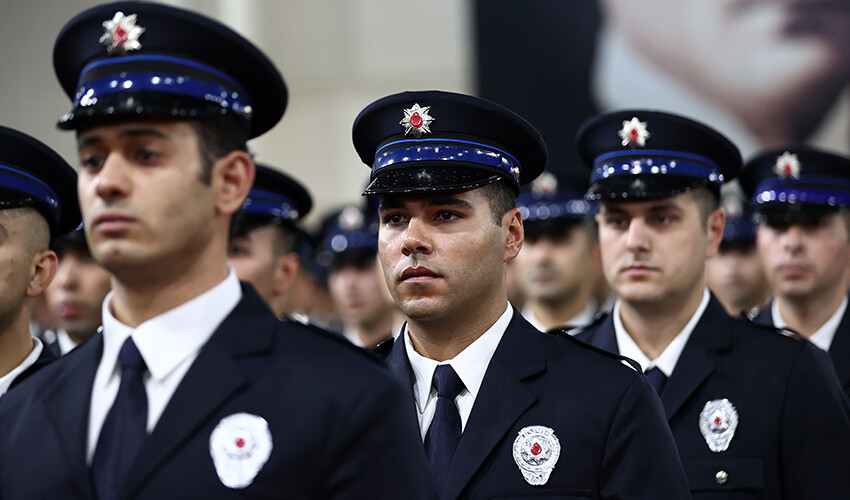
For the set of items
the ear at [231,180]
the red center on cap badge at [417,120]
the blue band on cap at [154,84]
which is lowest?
the ear at [231,180]

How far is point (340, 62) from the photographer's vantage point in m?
11.4

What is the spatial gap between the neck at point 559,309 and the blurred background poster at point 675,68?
415cm

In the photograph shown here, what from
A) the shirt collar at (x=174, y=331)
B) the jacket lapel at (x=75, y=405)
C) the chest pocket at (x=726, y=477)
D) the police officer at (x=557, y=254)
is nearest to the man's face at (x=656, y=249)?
the chest pocket at (x=726, y=477)

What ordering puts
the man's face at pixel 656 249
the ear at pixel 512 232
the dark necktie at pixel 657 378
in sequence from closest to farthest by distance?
1. the ear at pixel 512 232
2. the dark necktie at pixel 657 378
3. the man's face at pixel 656 249

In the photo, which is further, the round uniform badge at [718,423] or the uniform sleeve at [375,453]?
the round uniform badge at [718,423]

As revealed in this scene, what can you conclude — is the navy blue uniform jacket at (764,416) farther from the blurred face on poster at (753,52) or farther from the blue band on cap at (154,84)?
the blurred face on poster at (753,52)

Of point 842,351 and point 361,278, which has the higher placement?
point 361,278

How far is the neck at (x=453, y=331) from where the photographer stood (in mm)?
2914

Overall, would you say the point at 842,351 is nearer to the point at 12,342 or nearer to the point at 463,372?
the point at 463,372

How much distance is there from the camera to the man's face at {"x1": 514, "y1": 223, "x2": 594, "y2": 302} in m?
5.66

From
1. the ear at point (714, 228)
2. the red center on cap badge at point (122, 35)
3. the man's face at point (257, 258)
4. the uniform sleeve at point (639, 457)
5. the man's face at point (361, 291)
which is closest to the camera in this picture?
the red center on cap badge at point (122, 35)

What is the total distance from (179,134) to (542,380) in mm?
1212

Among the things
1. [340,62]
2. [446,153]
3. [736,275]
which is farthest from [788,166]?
[340,62]

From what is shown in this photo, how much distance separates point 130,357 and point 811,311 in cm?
361
